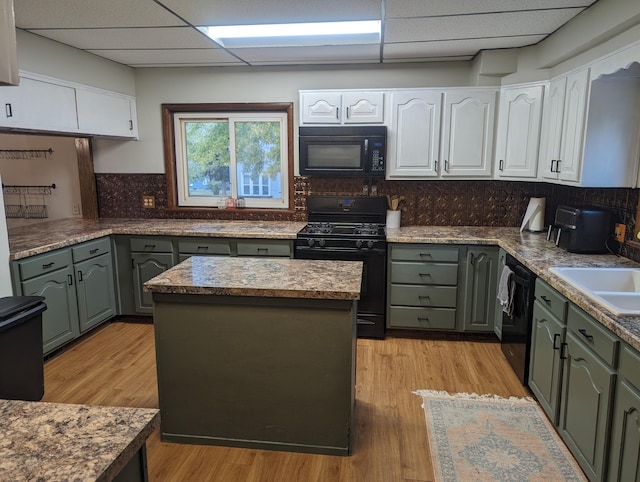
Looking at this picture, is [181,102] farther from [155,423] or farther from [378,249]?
[155,423]

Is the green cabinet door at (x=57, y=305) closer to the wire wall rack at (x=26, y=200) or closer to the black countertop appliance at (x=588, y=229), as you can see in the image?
the wire wall rack at (x=26, y=200)

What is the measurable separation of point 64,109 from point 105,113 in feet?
1.62

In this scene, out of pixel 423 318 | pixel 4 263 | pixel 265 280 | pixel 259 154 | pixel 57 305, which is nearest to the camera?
pixel 265 280

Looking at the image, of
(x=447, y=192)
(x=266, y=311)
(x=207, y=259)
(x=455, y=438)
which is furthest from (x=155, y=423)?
(x=447, y=192)

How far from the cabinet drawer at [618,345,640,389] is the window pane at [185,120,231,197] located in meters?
3.55

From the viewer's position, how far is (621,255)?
2.79m

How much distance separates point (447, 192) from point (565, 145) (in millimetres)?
1193

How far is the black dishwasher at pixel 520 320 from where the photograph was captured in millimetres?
2703

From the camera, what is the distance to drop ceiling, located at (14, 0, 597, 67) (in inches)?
95.9

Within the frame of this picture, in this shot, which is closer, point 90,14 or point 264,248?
point 90,14

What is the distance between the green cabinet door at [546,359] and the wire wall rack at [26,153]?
178 inches

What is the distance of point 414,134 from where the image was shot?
12.1ft

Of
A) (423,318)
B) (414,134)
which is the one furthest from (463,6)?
(423,318)

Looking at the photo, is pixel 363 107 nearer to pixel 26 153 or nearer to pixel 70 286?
pixel 70 286
